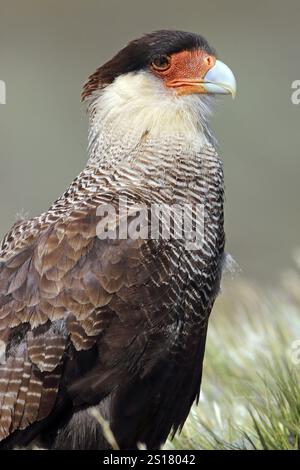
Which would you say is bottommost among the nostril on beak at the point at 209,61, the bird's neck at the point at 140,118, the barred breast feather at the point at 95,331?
the barred breast feather at the point at 95,331

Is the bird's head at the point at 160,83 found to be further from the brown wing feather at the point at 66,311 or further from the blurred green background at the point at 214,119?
the blurred green background at the point at 214,119

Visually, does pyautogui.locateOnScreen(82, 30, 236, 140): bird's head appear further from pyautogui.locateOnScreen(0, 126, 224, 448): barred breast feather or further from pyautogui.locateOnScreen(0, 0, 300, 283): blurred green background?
pyautogui.locateOnScreen(0, 0, 300, 283): blurred green background

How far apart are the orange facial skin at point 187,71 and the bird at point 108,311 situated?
51 centimetres

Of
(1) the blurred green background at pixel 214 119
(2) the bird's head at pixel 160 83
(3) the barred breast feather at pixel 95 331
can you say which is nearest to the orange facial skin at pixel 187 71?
(2) the bird's head at pixel 160 83

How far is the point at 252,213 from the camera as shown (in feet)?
57.1

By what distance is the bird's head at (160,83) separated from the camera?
603cm

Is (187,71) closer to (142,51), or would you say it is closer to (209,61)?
(209,61)

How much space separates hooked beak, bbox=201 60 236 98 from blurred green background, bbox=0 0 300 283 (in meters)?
7.95

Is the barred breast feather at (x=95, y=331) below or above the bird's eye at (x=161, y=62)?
below

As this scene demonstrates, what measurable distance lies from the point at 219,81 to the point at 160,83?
1.01ft

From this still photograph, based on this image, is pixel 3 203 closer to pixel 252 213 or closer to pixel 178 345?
pixel 252 213

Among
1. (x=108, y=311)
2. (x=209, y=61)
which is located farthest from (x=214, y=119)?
(x=108, y=311)

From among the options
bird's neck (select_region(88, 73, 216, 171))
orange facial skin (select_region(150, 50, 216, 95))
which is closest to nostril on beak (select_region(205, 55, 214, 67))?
orange facial skin (select_region(150, 50, 216, 95))

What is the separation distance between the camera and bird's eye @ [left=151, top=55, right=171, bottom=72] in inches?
240
